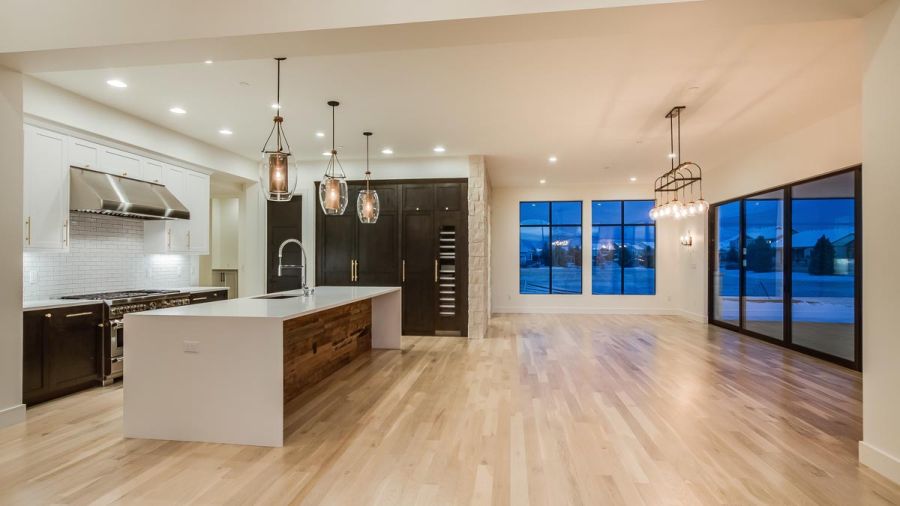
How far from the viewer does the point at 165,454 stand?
8.75 feet

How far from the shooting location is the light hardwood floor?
222 cm

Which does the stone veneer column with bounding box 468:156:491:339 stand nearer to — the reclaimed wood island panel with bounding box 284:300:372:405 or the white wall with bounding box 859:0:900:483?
the reclaimed wood island panel with bounding box 284:300:372:405

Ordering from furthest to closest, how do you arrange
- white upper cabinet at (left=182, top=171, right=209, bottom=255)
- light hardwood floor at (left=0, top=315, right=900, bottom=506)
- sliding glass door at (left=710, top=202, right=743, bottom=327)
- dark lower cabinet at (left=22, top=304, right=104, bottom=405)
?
sliding glass door at (left=710, top=202, right=743, bottom=327) < white upper cabinet at (left=182, top=171, right=209, bottom=255) < dark lower cabinet at (left=22, top=304, right=104, bottom=405) < light hardwood floor at (left=0, top=315, right=900, bottom=506)

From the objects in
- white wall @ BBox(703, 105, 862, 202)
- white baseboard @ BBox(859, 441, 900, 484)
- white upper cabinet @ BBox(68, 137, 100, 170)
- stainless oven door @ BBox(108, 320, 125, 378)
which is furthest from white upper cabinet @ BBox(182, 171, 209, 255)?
white wall @ BBox(703, 105, 862, 202)

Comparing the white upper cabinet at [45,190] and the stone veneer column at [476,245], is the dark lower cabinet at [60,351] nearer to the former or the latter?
the white upper cabinet at [45,190]

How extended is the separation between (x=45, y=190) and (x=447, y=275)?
483 centimetres

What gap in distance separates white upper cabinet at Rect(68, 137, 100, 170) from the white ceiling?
497mm

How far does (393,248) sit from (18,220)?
14.6 ft

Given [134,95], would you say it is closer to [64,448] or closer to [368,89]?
[368,89]

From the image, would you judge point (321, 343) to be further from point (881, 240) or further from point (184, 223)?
point (881, 240)

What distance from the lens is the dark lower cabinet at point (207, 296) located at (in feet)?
17.0

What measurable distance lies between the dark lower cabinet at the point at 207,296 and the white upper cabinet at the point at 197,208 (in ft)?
2.46

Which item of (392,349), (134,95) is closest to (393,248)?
(392,349)

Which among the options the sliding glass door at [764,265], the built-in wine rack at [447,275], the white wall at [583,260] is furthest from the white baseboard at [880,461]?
the white wall at [583,260]
